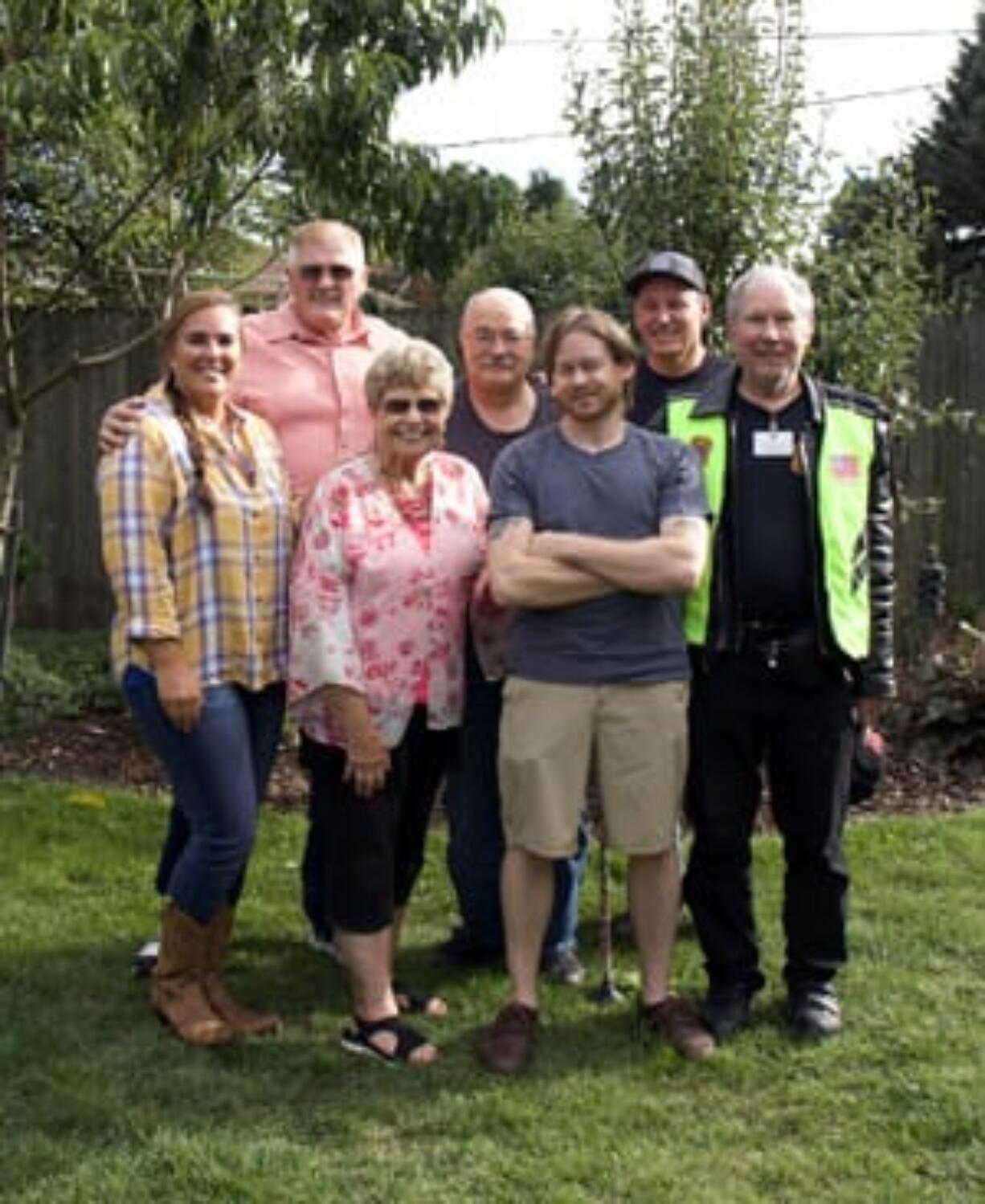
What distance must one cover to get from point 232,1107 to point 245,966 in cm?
95

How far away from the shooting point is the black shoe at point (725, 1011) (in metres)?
4.11

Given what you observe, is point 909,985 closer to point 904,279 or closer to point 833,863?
point 833,863

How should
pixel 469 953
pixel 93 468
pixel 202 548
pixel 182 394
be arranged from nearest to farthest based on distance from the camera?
pixel 202 548, pixel 182 394, pixel 469 953, pixel 93 468

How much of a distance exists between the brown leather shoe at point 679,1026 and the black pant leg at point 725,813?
0.15 meters

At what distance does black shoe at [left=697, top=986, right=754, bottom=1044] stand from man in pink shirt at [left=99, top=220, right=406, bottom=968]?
3.75 ft

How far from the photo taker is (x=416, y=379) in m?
3.88

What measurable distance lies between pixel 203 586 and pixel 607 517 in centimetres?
99

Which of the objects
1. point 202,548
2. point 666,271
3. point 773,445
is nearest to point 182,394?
point 202,548

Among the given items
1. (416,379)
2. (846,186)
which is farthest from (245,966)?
(846,186)

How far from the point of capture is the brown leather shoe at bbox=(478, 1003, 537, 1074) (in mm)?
3941

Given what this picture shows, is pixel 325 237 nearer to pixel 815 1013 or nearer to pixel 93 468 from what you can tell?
pixel 815 1013

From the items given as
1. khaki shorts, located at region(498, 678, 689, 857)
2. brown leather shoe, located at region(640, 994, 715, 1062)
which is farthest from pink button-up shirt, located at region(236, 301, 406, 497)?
brown leather shoe, located at region(640, 994, 715, 1062)

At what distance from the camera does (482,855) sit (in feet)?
15.3

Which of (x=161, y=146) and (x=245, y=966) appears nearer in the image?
(x=245, y=966)
